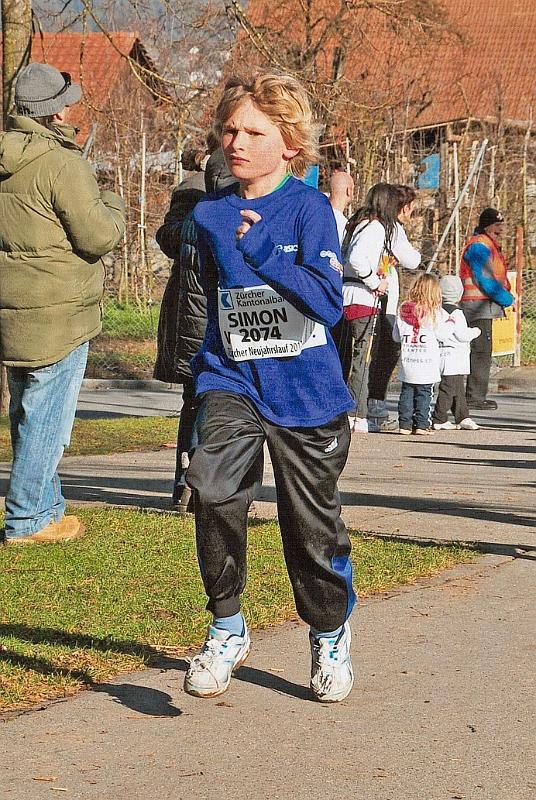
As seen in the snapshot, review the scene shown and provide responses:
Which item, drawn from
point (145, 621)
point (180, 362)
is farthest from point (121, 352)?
point (145, 621)

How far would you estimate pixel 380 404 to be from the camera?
1216 cm

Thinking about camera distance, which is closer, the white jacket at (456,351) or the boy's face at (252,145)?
the boy's face at (252,145)

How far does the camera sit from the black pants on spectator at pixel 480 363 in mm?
13633

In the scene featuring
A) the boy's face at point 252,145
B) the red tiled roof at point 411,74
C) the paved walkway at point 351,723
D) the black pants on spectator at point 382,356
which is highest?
the red tiled roof at point 411,74

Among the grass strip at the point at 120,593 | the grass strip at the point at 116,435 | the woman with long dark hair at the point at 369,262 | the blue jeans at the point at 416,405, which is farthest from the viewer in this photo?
the blue jeans at the point at 416,405

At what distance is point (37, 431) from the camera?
6.41m

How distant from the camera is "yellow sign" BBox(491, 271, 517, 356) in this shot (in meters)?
17.1

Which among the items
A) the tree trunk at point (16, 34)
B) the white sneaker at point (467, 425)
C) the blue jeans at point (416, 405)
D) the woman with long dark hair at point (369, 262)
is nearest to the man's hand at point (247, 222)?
the woman with long dark hair at point (369, 262)

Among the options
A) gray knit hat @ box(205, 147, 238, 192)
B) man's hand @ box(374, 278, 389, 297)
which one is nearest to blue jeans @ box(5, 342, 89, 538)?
gray knit hat @ box(205, 147, 238, 192)

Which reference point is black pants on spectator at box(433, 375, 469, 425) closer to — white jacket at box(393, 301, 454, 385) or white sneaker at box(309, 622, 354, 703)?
white jacket at box(393, 301, 454, 385)

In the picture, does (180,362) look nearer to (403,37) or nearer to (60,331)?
(60,331)

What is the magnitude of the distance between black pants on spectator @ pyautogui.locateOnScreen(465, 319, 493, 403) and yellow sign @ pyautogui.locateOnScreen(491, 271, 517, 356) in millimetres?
3145

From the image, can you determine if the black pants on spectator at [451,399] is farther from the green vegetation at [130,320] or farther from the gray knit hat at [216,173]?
the green vegetation at [130,320]

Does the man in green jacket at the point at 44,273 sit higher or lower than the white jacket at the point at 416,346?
higher
